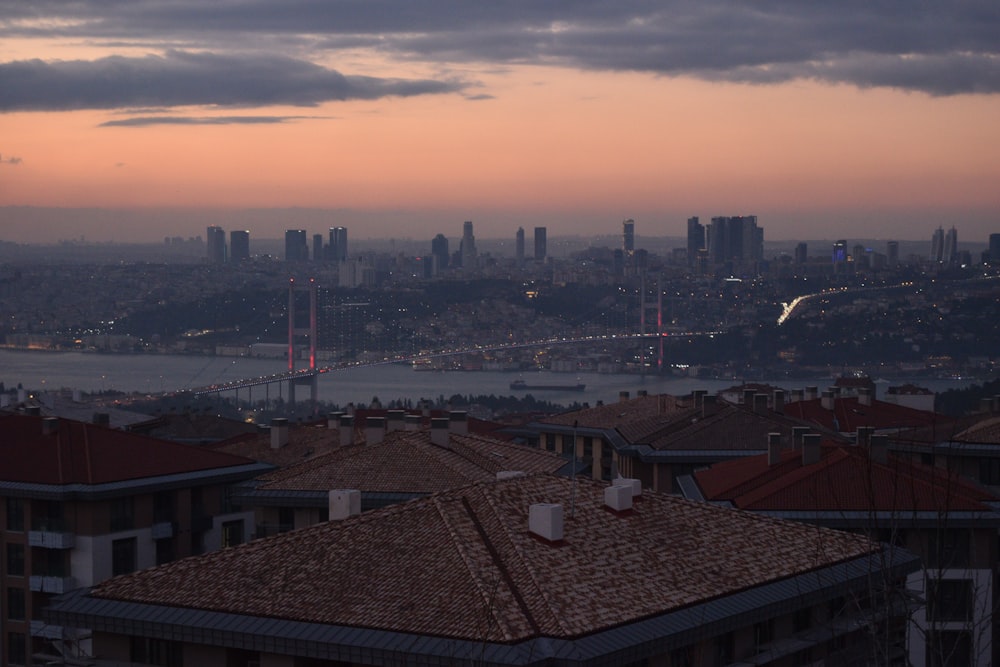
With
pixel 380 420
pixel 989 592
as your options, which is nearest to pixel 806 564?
pixel 989 592

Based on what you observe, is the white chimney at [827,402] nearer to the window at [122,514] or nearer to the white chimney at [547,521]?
the window at [122,514]

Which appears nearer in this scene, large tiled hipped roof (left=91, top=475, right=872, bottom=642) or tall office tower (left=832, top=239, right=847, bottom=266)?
large tiled hipped roof (left=91, top=475, right=872, bottom=642)

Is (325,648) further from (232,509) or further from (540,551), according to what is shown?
(232,509)

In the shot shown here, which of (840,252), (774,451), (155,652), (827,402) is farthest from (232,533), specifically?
(840,252)

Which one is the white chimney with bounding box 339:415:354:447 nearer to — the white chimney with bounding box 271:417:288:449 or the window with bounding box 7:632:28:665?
the white chimney with bounding box 271:417:288:449

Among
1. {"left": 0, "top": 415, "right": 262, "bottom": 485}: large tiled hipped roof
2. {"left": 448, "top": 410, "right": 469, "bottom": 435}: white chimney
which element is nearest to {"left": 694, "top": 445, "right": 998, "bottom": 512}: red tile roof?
{"left": 448, "top": 410, "right": 469, "bottom": 435}: white chimney

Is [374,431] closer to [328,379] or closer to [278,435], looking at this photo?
[278,435]
